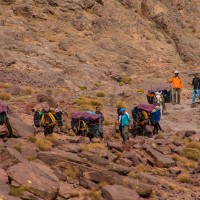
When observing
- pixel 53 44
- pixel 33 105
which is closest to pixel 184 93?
pixel 53 44

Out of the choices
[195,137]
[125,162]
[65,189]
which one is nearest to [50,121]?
[125,162]

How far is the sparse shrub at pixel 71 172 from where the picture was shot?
35.0 ft

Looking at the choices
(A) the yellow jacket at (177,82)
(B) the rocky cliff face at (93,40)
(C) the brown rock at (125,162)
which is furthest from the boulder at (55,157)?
(B) the rocky cliff face at (93,40)

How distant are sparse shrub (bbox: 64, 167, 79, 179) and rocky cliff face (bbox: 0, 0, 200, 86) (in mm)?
16123

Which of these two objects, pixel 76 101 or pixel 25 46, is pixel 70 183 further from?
pixel 25 46

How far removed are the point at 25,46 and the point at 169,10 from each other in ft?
60.5

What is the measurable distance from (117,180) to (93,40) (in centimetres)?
2584

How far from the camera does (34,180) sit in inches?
354

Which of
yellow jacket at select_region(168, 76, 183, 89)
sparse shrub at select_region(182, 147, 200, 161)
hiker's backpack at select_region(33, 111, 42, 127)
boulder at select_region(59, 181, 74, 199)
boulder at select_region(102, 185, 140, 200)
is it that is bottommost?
sparse shrub at select_region(182, 147, 200, 161)

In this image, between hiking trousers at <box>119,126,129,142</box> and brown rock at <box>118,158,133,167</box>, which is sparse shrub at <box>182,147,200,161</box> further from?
brown rock at <box>118,158,133,167</box>

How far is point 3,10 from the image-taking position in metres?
34.7

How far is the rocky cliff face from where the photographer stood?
2919 cm

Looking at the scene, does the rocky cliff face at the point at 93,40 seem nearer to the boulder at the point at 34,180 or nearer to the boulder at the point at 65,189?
the boulder at the point at 65,189

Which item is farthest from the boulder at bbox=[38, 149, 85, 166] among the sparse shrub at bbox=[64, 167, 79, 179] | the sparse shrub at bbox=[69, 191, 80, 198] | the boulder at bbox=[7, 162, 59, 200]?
the sparse shrub at bbox=[69, 191, 80, 198]
